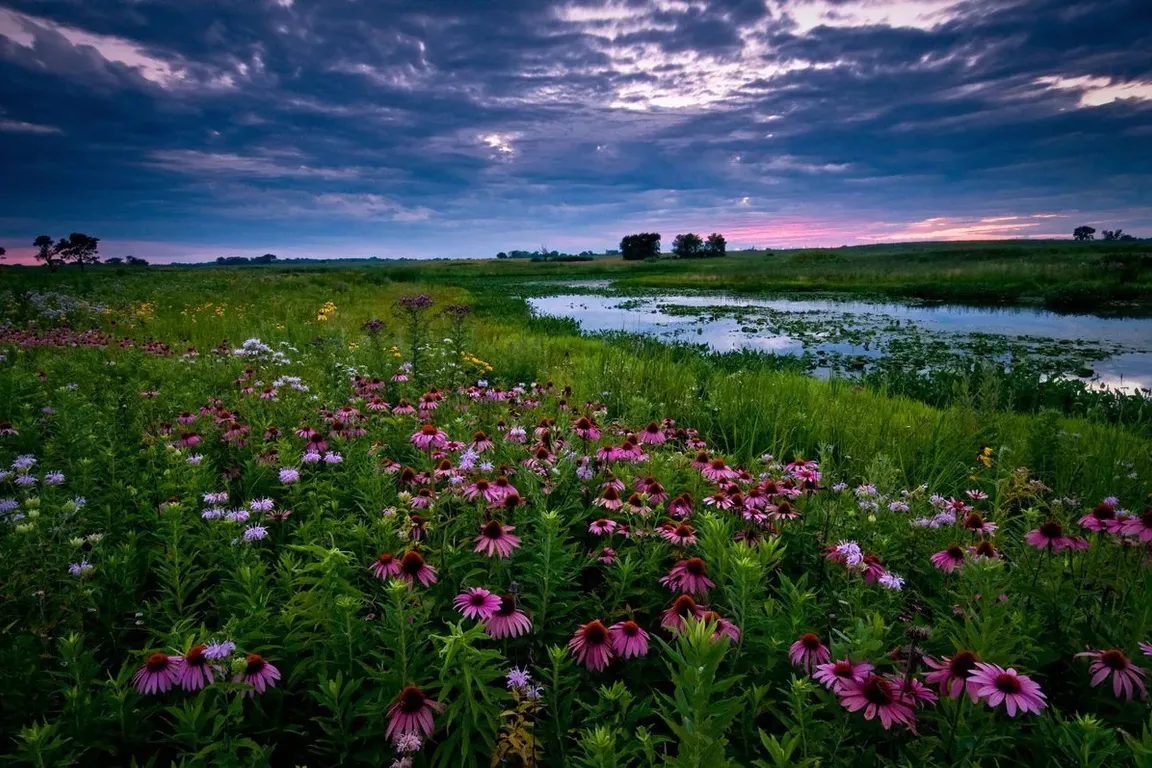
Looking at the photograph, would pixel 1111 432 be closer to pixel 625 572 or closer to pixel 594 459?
pixel 594 459

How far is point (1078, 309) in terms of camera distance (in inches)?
921

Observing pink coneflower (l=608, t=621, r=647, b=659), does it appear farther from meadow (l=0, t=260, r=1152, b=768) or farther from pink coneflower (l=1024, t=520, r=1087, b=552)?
pink coneflower (l=1024, t=520, r=1087, b=552)

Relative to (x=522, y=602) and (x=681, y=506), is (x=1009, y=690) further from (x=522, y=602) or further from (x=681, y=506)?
(x=522, y=602)

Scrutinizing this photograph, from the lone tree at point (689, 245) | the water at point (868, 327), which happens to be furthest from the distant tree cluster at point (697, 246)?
the water at point (868, 327)

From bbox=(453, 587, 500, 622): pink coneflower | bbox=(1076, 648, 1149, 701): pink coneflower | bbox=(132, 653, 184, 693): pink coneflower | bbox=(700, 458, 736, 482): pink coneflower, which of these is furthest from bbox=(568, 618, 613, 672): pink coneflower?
bbox=(700, 458, 736, 482): pink coneflower

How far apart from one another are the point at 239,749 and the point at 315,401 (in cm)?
352

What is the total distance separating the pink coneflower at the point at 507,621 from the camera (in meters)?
1.71

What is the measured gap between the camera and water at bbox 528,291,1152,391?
1363 cm

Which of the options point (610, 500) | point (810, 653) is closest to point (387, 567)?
point (610, 500)

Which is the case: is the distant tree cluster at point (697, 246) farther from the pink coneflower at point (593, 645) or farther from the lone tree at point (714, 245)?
the pink coneflower at point (593, 645)

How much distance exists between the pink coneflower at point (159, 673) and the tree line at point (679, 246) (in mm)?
104845

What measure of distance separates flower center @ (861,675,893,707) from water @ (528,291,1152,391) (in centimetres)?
1201

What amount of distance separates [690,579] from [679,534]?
0.35 m

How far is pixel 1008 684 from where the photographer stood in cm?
133
